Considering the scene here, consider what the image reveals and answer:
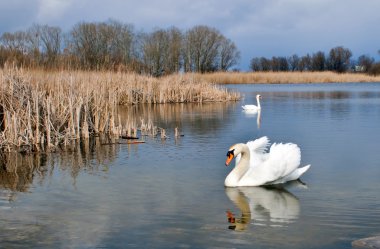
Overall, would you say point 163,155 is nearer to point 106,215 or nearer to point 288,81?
point 106,215

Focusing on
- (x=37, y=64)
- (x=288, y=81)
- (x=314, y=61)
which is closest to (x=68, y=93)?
(x=37, y=64)

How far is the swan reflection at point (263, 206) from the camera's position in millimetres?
6219

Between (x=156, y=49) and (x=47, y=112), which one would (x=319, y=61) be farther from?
(x=47, y=112)

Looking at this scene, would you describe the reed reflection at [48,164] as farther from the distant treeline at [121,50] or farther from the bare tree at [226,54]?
the bare tree at [226,54]

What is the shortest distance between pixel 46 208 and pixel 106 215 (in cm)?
88

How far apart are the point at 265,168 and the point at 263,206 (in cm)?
112

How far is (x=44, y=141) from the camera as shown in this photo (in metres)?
12.2

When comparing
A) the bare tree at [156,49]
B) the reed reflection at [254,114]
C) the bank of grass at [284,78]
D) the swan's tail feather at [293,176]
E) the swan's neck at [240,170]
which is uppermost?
the bare tree at [156,49]

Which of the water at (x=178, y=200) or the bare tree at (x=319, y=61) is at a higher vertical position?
the bare tree at (x=319, y=61)

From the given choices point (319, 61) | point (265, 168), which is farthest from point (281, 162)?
point (319, 61)

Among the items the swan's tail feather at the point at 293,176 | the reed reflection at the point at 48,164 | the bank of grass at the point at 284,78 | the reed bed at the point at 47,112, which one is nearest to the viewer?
the swan's tail feather at the point at 293,176

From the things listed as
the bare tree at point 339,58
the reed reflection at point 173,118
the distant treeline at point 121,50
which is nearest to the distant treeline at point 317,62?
the bare tree at point 339,58

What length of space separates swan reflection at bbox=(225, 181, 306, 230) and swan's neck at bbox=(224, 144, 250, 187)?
12 cm

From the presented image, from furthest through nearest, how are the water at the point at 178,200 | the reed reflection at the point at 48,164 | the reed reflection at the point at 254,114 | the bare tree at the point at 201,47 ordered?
the bare tree at the point at 201,47
the reed reflection at the point at 254,114
the reed reflection at the point at 48,164
the water at the point at 178,200
